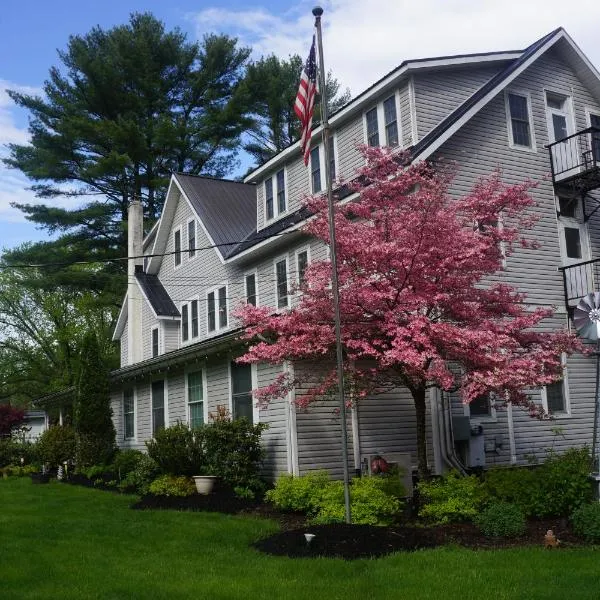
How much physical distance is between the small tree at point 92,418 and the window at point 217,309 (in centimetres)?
359

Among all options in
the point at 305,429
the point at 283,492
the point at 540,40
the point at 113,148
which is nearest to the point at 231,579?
the point at 283,492

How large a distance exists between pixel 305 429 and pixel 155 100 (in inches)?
1040

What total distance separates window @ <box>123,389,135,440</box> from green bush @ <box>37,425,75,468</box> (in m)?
1.79

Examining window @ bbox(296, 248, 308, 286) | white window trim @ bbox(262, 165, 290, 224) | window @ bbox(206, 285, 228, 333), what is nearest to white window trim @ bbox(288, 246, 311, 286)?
window @ bbox(296, 248, 308, 286)

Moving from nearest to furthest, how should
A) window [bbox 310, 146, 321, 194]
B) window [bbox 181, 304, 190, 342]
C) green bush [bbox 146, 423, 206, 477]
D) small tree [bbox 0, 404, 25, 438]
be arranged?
green bush [bbox 146, 423, 206, 477] < window [bbox 310, 146, 321, 194] < window [bbox 181, 304, 190, 342] < small tree [bbox 0, 404, 25, 438]

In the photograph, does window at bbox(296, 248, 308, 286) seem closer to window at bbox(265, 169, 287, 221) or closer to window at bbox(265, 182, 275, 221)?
window at bbox(265, 169, 287, 221)

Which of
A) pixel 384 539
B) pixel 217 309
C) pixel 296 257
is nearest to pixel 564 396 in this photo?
pixel 296 257

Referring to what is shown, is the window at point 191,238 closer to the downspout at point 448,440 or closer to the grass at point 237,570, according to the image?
the downspout at point 448,440

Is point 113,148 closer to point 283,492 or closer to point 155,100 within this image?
point 155,100

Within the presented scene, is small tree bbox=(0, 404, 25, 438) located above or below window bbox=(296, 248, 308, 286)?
below

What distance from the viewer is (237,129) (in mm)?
36750

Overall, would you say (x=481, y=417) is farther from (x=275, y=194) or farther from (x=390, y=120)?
(x=275, y=194)

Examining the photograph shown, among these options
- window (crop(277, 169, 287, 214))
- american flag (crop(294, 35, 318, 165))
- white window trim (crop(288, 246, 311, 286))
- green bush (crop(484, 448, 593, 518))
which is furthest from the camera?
window (crop(277, 169, 287, 214))

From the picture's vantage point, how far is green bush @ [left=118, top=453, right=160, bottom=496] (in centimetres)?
1645
